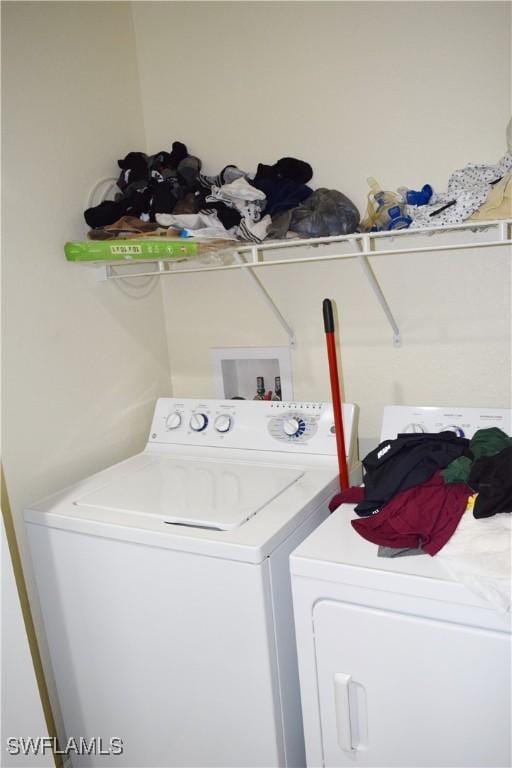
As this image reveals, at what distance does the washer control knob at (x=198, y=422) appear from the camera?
6.79 ft

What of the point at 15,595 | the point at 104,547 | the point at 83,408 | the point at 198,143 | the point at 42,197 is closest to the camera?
the point at 15,595

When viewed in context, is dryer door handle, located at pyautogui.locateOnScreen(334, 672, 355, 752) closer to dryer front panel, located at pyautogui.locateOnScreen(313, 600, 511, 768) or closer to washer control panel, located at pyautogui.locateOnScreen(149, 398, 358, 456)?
dryer front panel, located at pyautogui.locateOnScreen(313, 600, 511, 768)

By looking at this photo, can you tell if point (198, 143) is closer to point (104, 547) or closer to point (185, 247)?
point (185, 247)

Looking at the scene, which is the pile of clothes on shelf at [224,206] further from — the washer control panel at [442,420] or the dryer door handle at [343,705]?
the dryer door handle at [343,705]

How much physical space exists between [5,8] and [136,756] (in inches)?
88.7

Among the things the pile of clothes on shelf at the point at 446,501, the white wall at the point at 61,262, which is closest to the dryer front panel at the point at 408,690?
the pile of clothes on shelf at the point at 446,501

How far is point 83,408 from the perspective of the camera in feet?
6.61

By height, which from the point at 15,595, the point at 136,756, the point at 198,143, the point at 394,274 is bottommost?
the point at 136,756

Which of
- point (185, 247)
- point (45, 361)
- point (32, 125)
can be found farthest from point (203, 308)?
point (32, 125)

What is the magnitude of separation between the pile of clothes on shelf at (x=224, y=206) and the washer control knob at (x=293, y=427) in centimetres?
59

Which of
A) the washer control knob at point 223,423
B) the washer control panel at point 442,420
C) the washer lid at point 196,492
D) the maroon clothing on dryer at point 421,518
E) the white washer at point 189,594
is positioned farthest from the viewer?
the washer control knob at point 223,423

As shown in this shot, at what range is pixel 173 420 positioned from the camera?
212 cm

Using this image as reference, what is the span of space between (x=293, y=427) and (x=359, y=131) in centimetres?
101

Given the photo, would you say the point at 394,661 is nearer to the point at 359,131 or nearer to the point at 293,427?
the point at 293,427
